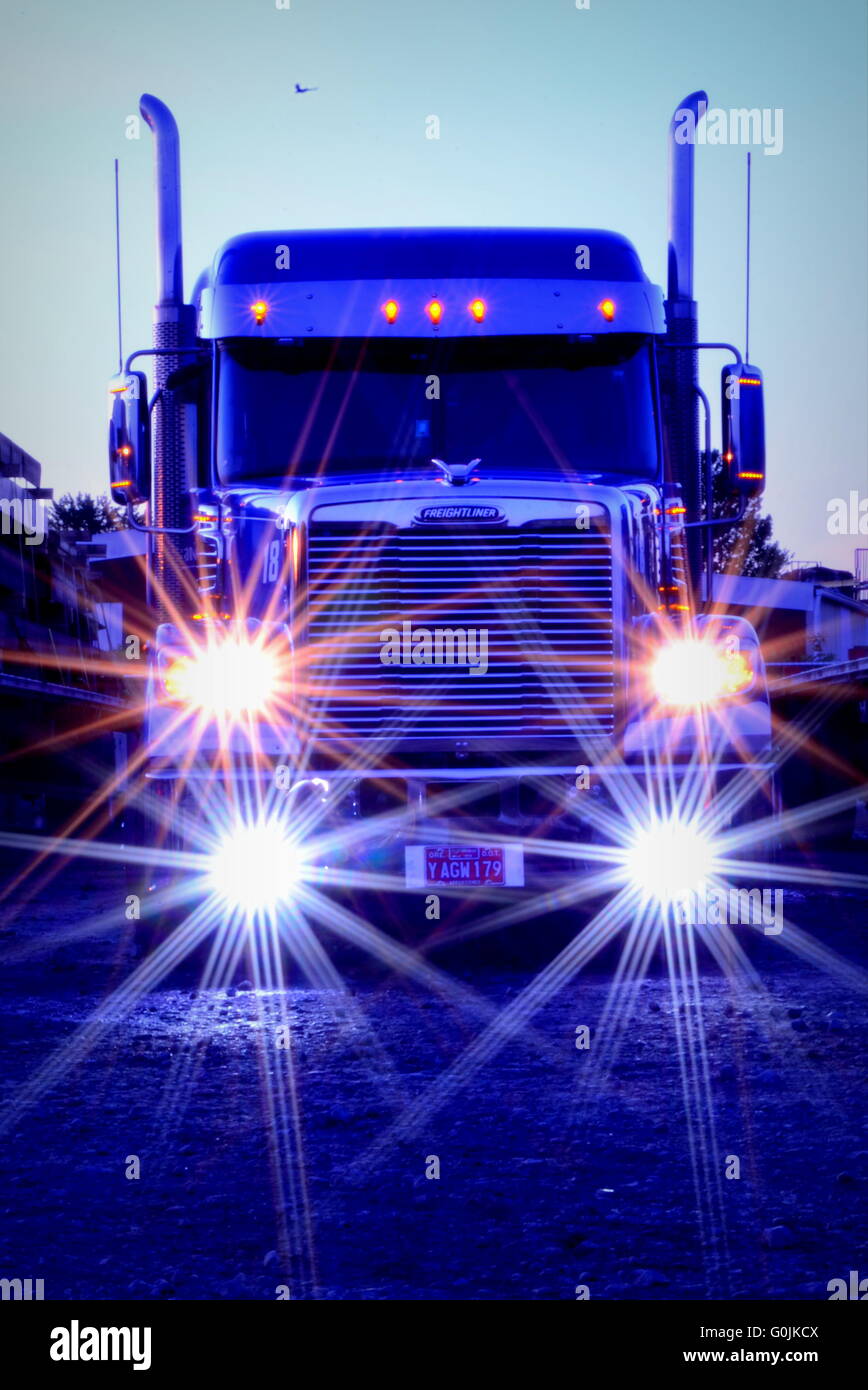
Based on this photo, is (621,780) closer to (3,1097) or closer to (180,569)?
(180,569)

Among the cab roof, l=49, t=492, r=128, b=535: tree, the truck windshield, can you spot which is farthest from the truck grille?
l=49, t=492, r=128, b=535: tree

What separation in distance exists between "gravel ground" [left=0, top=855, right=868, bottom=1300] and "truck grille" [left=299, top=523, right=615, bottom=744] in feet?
4.90

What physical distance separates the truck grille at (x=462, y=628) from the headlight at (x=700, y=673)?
296mm

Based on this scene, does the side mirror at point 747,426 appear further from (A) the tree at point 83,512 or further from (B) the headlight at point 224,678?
(A) the tree at point 83,512

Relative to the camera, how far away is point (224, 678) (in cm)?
988

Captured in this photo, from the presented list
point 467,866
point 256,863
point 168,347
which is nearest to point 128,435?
point 168,347

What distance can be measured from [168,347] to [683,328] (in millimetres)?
3139

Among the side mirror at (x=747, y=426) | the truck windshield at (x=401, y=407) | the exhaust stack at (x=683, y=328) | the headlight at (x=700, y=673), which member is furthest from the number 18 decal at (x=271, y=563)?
the side mirror at (x=747, y=426)

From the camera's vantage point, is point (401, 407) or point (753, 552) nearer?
point (401, 407)

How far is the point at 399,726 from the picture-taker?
32.2 ft

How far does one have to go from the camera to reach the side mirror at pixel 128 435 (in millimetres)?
10758

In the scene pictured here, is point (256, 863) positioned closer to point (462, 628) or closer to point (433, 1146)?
point (462, 628)

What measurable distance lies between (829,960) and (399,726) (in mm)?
2520

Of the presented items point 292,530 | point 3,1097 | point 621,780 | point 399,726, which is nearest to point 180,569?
point 292,530
